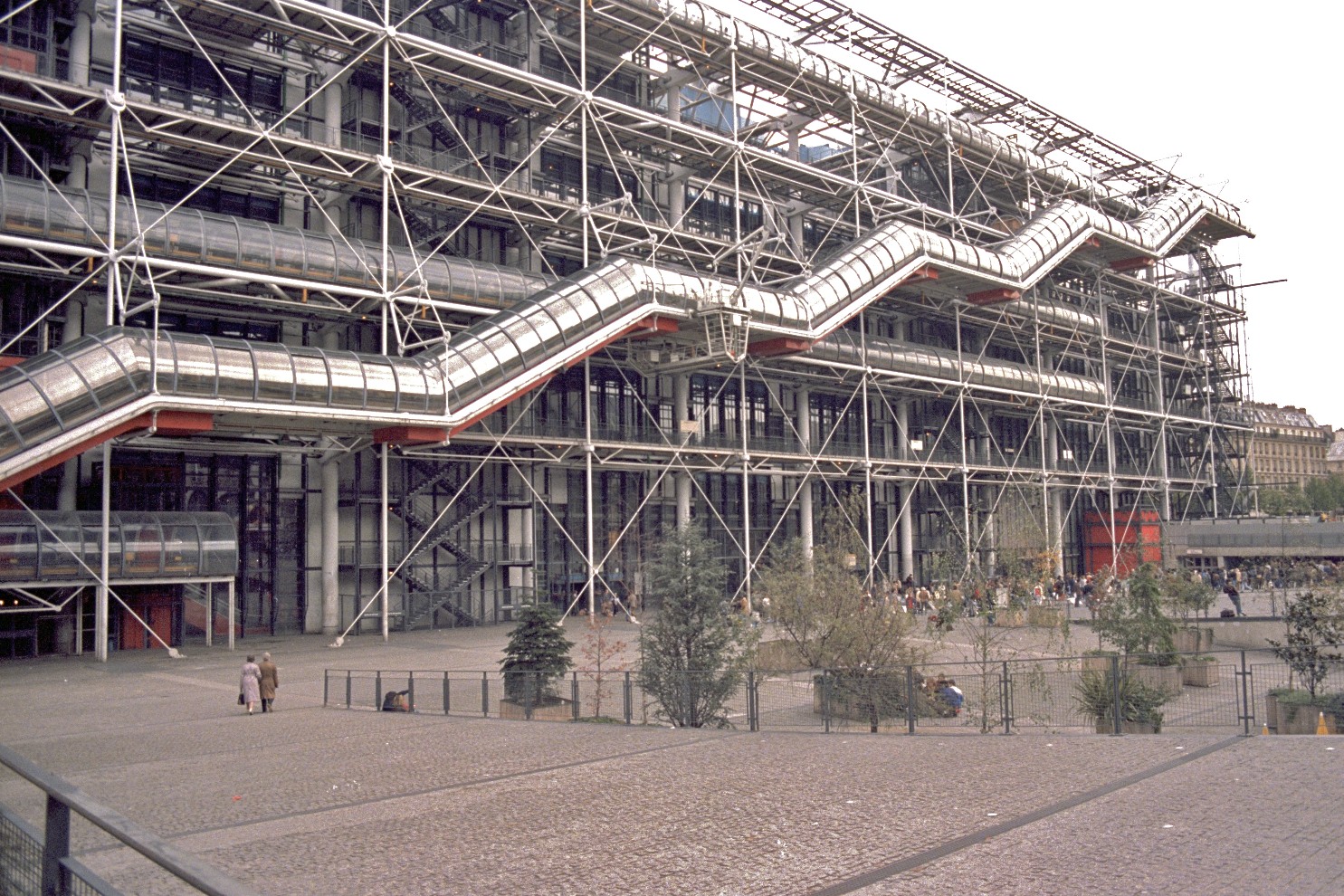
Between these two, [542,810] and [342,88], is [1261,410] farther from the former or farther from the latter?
[542,810]

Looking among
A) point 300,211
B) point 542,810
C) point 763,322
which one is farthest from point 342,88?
point 542,810

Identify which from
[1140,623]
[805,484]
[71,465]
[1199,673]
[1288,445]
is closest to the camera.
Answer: [1140,623]

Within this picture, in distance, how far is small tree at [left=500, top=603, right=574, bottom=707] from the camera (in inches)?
677

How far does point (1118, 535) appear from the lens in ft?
179

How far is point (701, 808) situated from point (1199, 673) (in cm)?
1708

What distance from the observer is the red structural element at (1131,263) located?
174 ft

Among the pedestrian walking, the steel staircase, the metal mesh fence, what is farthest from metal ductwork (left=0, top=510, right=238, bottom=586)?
the metal mesh fence

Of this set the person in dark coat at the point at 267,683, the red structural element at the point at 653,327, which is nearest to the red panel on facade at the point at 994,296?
the red structural element at the point at 653,327

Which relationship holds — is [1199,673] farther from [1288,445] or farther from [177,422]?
[1288,445]

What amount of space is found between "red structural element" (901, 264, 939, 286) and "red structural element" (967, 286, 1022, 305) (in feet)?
14.3

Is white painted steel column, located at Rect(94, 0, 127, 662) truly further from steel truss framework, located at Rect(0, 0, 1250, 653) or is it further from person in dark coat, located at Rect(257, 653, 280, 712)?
person in dark coat, located at Rect(257, 653, 280, 712)

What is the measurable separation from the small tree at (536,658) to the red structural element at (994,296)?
31.0 m

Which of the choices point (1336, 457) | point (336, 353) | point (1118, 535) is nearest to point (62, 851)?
point (336, 353)

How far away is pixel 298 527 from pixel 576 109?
48.2ft
